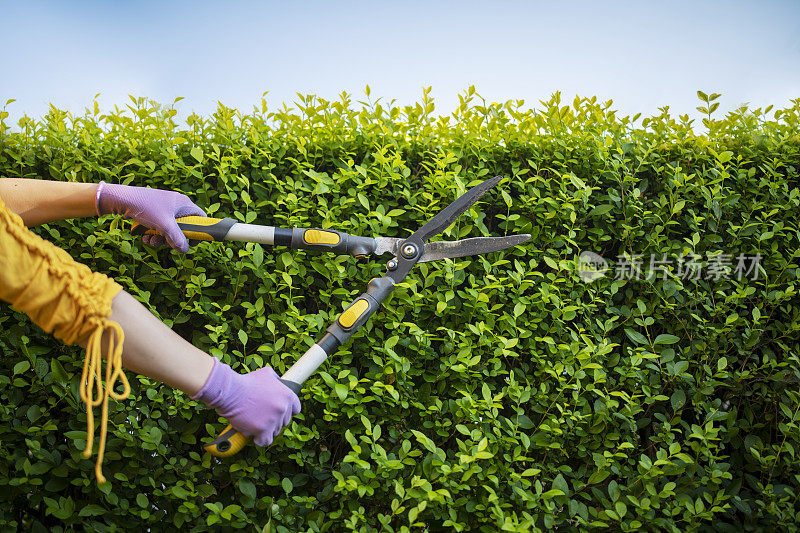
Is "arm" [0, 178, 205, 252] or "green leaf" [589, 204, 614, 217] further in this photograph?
"green leaf" [589, 204, 614, 217]

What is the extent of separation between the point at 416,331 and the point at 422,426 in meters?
0.57

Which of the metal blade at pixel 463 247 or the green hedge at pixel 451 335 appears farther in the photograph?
the green hedge at pixel 451 335

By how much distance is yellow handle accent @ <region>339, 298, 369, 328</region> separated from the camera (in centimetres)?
219

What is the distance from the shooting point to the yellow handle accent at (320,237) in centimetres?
229

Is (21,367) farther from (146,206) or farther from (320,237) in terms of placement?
(320,237)

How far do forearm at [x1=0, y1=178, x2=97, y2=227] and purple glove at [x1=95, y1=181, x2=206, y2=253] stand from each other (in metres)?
0.06

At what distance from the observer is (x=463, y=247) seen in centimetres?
238

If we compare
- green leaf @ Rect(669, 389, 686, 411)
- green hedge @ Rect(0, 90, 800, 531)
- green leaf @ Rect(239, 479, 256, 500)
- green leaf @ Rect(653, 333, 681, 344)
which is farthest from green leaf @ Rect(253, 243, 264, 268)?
green leaf @ Rect(669, 389, 686, 411)

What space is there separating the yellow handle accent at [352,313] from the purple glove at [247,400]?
0.37 metres

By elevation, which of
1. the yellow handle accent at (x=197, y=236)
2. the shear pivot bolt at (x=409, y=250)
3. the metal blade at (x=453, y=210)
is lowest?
the yellow handle accent at (x=197, y=236)

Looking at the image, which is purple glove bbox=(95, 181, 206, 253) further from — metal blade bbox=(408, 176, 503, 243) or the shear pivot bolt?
metal blade bbox=(408, 176, 503, 243)

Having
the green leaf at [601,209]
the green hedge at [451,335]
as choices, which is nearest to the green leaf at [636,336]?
the green hedge at [451,335]

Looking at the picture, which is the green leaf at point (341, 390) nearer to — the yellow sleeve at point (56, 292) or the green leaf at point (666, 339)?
the yellow sleeve at point (56, 292)

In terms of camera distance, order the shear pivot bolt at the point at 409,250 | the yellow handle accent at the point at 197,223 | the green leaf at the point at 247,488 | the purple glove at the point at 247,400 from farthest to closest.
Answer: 1. the green leaf at the point at 247,488
2. the shear pivot bolt at the point at 409,250
3. the yellow handle accent at the point at 197,223
4. the purple glove at the point at 247,400
